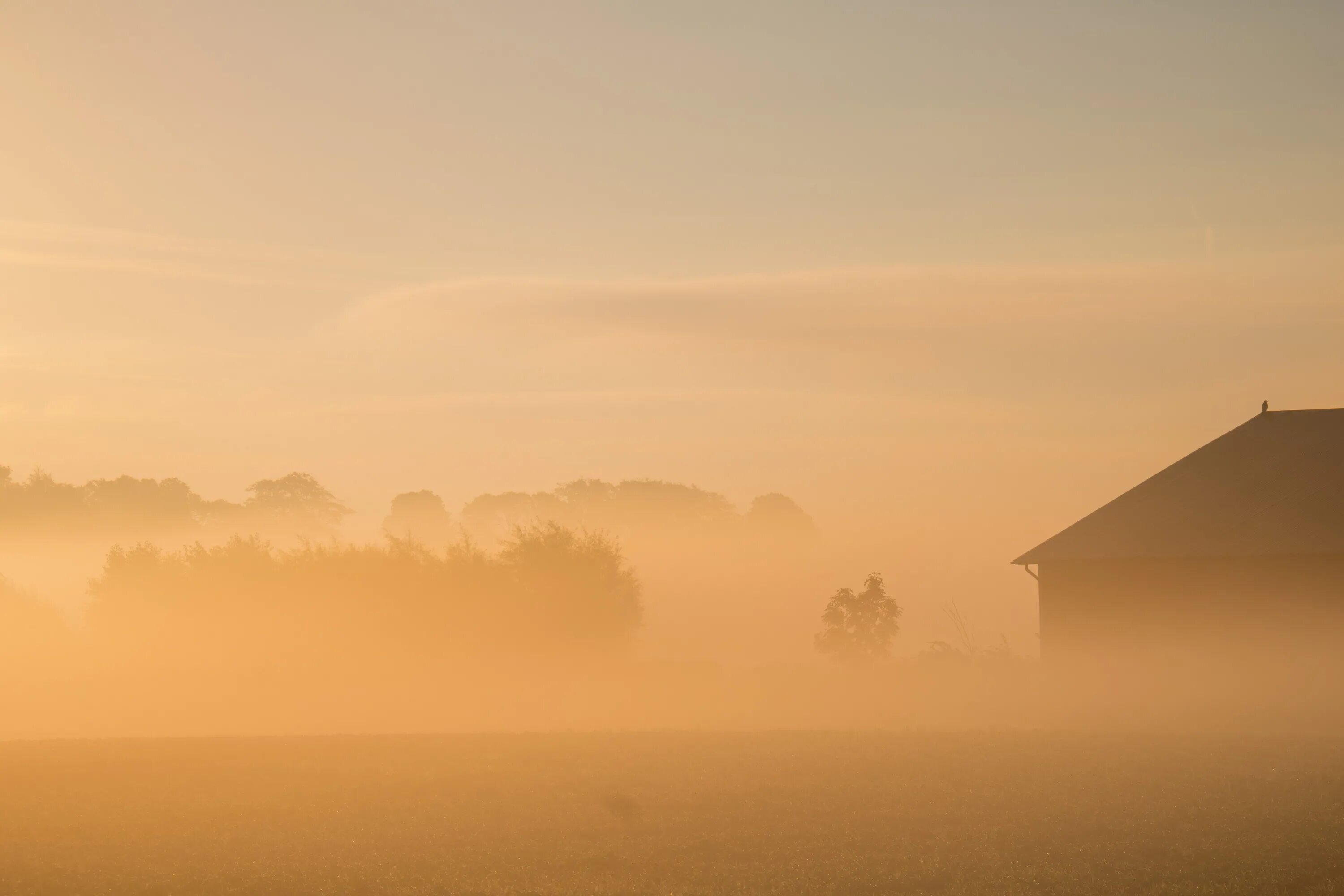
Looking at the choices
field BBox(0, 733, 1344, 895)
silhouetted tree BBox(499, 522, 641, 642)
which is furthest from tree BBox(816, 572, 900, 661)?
field BBox(0, 733, 1344, 895)

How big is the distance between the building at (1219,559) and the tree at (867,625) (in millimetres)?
17426

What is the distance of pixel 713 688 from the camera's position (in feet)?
166

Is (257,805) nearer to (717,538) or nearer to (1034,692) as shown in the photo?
(1034,692)

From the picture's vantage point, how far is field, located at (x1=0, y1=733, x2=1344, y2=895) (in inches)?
693

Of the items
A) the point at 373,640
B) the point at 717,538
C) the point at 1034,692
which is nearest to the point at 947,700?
the point at 1034,692

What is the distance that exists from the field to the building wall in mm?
9071

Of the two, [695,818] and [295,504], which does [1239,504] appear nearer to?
[695,818]

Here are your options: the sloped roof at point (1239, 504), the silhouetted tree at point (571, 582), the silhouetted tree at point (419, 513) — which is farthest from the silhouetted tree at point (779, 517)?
the sloped roof at point (1239, 504)

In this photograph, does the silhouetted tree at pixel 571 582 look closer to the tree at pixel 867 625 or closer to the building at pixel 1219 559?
the tree at pixel 867 625

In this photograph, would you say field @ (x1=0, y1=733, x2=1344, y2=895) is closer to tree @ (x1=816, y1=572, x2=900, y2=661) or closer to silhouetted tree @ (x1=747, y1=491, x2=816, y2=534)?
tree @ (x1=816, y1=572, x2=900, y2=661)

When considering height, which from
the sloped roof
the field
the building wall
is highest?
the sloped roof

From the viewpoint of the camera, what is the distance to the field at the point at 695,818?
57.8ft

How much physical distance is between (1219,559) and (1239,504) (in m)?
2.53

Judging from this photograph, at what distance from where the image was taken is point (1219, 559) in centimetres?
3578
